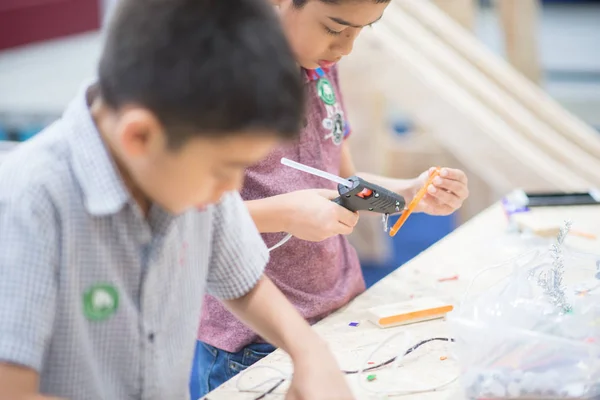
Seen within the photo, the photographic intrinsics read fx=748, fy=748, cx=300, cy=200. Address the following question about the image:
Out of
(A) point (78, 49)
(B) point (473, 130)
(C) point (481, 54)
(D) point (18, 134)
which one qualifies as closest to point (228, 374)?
(B) point (473, 130)

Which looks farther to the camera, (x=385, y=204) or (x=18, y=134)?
(x=18, y=134)

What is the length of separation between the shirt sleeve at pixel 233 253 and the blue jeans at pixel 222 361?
25 cm

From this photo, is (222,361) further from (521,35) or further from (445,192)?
(521,35)

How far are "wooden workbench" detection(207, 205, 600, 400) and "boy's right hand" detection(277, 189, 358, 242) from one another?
0.16 metres

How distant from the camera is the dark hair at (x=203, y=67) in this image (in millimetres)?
631

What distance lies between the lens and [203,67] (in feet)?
2.06

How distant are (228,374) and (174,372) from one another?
36 centimetres

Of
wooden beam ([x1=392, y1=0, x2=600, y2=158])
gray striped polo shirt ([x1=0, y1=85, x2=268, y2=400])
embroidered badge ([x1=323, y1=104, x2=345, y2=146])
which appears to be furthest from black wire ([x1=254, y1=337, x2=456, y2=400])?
wooden beam ([x1=392, y1=0, x2=600, y2=158])

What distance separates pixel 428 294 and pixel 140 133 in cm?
78

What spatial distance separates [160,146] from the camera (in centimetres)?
67

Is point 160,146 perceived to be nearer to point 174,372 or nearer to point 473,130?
point 174,372

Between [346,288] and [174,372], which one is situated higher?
[174,372]

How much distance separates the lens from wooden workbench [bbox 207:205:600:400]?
3.28ft

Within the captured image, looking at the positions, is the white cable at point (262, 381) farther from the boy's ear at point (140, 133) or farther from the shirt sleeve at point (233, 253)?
the boy's ear at point (140, 133)
